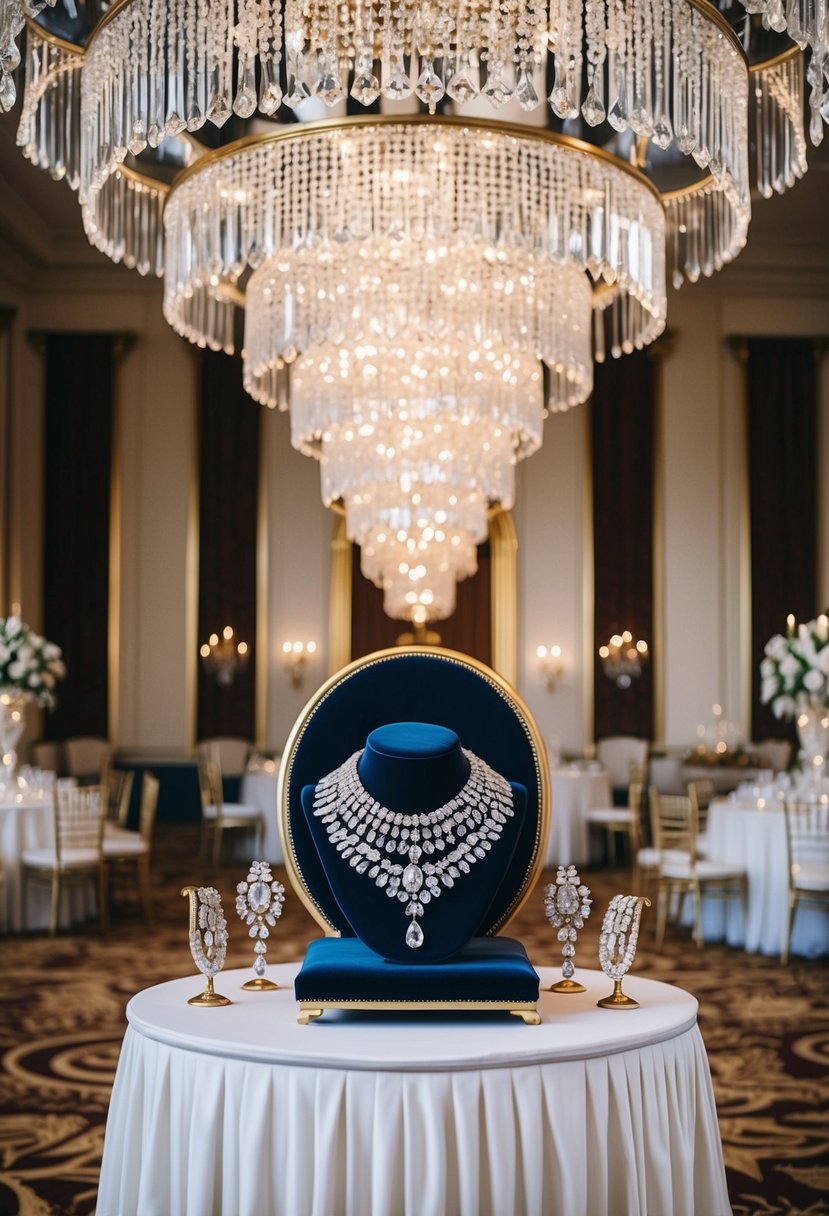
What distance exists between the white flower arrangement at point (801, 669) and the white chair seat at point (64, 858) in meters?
4.11

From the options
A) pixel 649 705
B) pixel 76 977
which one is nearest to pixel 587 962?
pixel 76 977

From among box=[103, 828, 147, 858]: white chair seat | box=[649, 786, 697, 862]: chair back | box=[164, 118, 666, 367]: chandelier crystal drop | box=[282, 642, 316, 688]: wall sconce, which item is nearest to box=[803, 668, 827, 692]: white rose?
box=[649, 786, 697, 862]: chair back

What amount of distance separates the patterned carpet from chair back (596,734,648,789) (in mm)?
4349

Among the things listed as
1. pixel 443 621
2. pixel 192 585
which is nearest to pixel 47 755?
pixel 192 585

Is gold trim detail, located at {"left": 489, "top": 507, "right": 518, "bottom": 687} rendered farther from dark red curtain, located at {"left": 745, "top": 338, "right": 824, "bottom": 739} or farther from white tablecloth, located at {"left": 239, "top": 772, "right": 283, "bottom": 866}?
white tablecloth, located at {"left": 239, "top": 772, "right": 283, "bottom": 866}

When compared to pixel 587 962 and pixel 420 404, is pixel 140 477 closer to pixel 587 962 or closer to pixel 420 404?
pixel 420 404

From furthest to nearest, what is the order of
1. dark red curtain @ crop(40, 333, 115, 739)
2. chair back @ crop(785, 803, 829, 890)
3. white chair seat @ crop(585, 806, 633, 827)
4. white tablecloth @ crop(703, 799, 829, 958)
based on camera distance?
1. dark red curtain @ crop(40, 333, 115, 739)
2. white chair seat @ crop(585, 806, 633, 827)
3. chair back @ crop(785, 803, 829, 890)
4. white tablecloth @ crop(703, 799, 829, 958)

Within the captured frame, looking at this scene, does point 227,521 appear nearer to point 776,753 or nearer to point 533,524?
point 533,524

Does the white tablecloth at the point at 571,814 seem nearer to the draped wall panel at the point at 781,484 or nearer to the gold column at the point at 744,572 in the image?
the gold column at the point at 744,572

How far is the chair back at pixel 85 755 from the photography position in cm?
1316

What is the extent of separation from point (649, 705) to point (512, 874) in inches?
442

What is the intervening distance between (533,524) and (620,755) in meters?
2.56

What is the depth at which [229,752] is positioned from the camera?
13430 mm

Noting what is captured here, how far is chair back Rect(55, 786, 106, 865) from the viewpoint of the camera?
308 inches
